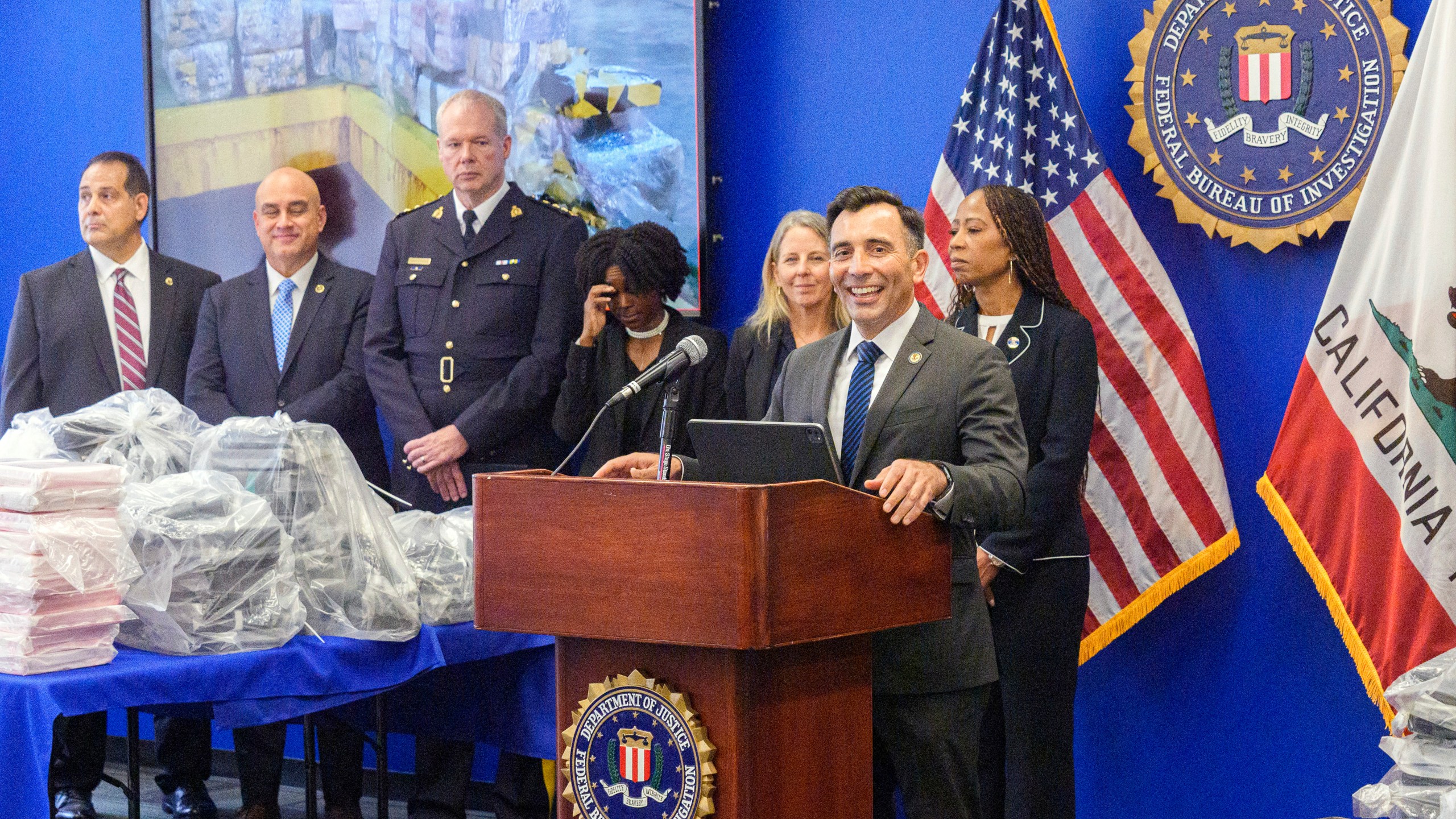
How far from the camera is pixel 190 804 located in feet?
14.9

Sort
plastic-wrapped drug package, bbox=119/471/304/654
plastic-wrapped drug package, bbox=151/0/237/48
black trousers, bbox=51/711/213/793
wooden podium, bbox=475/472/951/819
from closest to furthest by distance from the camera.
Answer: wooden podium, bbox=475/472/951/819 → plastic-wrapped drug package, bbox=119/471/304/654 → black trousers, bbox=51/711/213/793 → plastic-wrapped drug package, bbox=151/0/237/48

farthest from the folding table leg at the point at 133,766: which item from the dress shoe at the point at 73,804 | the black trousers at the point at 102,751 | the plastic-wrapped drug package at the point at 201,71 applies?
the plastic-wrapped drug package at the point at 201,71

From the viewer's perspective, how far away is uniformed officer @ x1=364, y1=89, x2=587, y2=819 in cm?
419

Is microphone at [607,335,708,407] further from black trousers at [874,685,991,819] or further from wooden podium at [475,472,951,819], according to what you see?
black trousers at [874,685,991,819]

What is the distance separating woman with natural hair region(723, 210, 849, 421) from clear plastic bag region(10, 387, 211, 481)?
4.74 feet

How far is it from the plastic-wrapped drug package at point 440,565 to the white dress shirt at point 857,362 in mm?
1031

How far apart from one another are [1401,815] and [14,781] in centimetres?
240

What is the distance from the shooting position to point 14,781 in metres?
2.63

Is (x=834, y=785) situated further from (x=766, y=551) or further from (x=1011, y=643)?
(x=1011, y=643)

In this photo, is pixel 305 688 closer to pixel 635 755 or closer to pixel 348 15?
pixel 635 755

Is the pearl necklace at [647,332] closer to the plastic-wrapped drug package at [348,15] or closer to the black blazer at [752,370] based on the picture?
the black blazer at [752,370]

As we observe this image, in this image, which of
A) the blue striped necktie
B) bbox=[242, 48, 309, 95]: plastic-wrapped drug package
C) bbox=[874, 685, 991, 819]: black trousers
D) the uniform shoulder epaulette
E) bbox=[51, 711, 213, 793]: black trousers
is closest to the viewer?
bbox=[874, 685, 991, 819]: black trousers

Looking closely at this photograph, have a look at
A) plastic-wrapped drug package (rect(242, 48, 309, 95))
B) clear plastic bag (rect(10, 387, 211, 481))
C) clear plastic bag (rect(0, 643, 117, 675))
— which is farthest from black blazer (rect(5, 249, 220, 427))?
clear plastic bag (rect(0, 643, 117, 675))

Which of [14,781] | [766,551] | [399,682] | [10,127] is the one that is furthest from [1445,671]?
[10,127]
